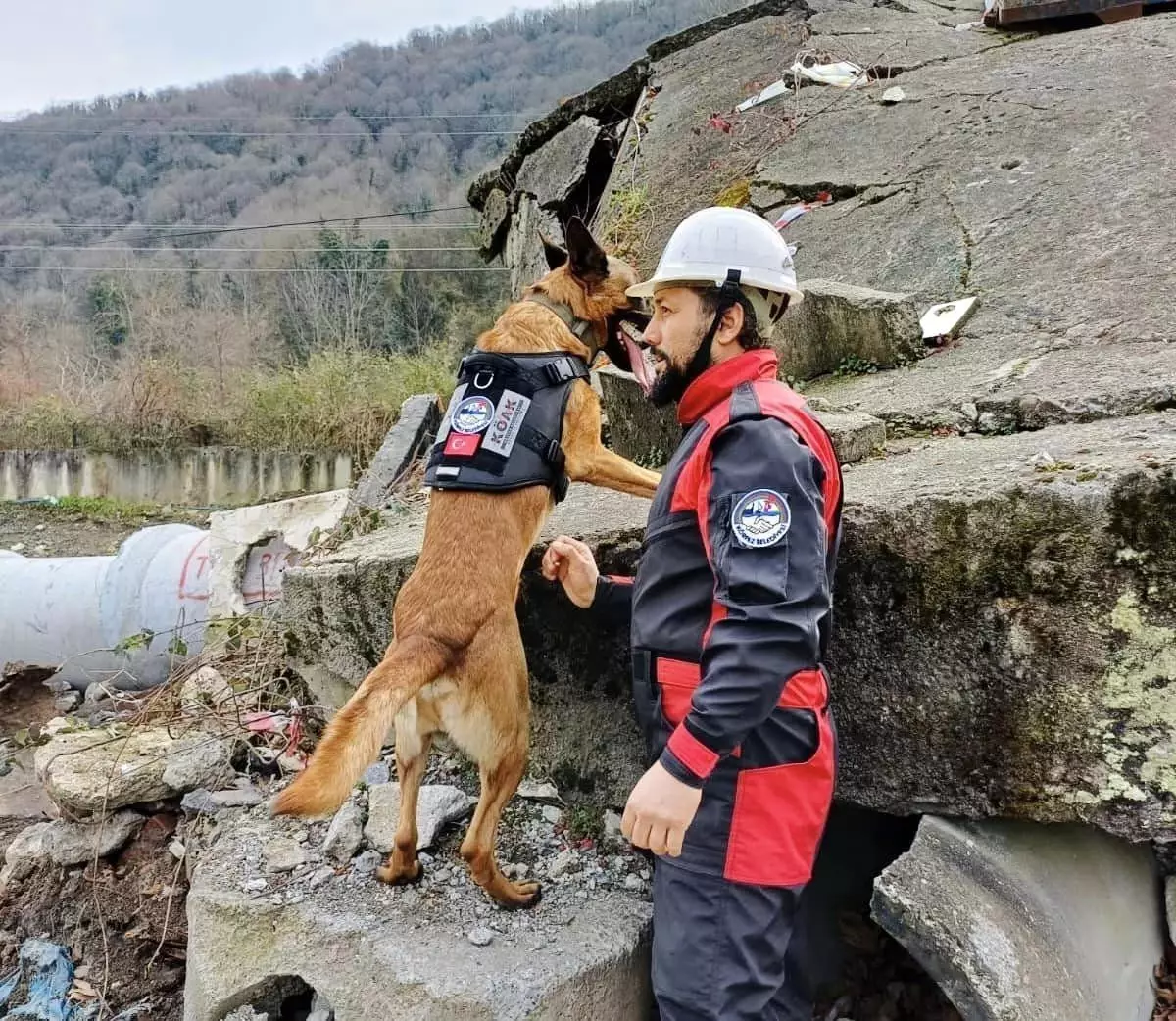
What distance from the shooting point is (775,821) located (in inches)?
71.9

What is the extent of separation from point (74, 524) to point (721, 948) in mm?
14569

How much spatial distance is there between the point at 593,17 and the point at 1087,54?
189 ft

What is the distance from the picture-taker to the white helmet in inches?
79.4

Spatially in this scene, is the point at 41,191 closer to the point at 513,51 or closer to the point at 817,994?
the point at 513,51

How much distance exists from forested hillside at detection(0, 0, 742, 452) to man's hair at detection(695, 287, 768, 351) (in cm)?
1202

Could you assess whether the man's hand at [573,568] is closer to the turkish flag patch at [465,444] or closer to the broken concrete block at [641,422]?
the turkish flag patch at [465,444]

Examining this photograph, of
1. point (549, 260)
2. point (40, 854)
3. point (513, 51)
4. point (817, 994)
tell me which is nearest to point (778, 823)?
point (817, 994)

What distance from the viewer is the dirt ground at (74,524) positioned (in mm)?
12406

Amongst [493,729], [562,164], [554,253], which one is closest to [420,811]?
[493,729]

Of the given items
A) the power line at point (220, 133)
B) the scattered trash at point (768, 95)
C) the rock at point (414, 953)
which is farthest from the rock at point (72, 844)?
the power line at point (220, 133)

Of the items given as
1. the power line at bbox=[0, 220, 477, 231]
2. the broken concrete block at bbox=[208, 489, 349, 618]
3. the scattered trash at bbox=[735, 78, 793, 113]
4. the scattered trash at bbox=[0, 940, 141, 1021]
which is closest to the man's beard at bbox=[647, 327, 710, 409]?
the scattered trash at bbox=[0, 940, 141, 1021]

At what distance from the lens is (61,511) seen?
46.7 feet

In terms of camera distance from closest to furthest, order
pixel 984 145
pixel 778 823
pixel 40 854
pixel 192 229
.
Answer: pixel 778 823
pixel 40 854
pixel 984 145
pixel 192 229

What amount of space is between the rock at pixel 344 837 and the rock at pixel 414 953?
0.12 meters
